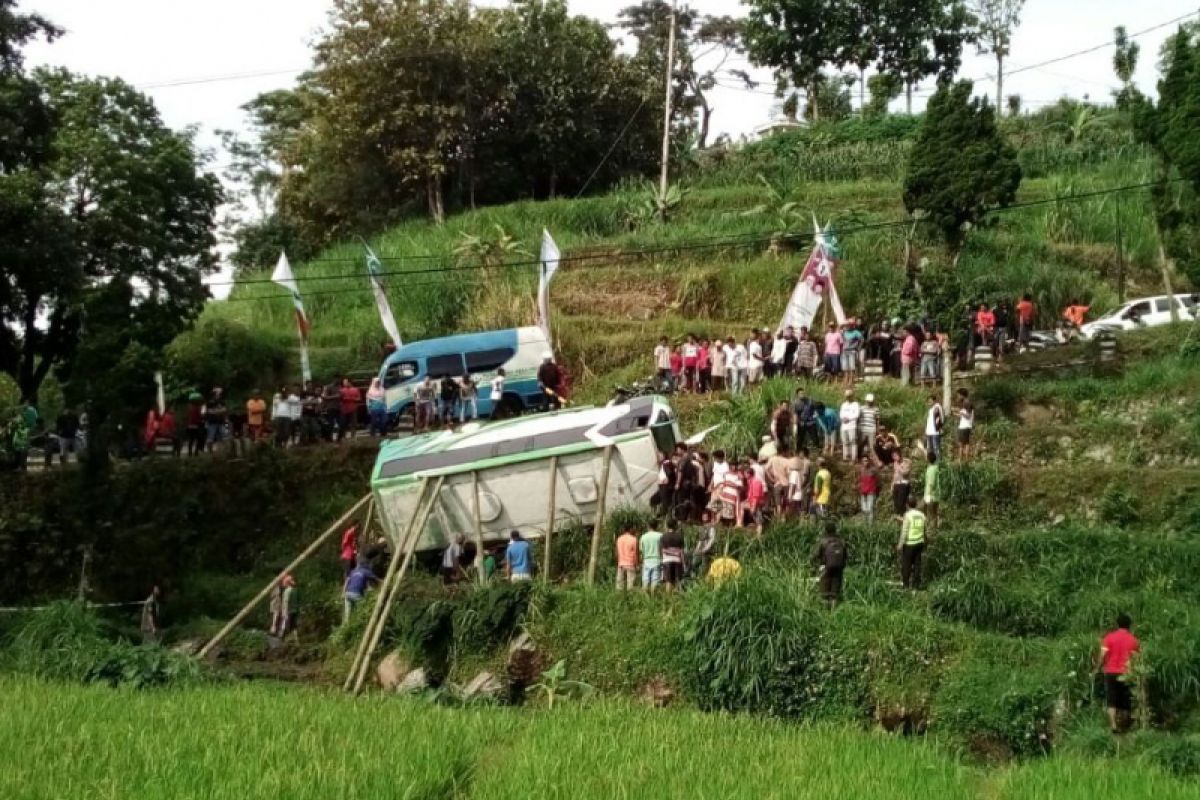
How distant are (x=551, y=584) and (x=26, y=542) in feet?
34.6

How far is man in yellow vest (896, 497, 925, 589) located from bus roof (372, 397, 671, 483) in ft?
14.9

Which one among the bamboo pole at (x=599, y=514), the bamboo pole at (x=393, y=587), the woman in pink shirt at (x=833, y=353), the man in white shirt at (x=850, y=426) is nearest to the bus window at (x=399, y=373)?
the bamboo pole at (x=393, y=587)

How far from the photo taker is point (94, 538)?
79.7ft

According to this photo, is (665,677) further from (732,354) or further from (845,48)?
(845,48)

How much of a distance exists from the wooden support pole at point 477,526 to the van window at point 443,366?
6033 millimetres

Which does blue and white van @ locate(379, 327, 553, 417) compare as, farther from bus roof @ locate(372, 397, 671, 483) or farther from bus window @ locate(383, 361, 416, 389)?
bus roof @ locate(372, 397, 671, 483)

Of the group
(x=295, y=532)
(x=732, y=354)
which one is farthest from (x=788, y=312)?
(x=295, y=532)

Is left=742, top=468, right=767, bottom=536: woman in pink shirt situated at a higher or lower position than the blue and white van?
lower

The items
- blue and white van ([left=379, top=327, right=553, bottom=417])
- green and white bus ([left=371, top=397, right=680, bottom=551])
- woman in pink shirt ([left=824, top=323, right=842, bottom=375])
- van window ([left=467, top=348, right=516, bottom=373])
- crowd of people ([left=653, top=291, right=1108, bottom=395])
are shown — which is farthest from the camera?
van window ([left=467, top=348, right=516, bottom=373])

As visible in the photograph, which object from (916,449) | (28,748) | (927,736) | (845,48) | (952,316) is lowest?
(927,736)

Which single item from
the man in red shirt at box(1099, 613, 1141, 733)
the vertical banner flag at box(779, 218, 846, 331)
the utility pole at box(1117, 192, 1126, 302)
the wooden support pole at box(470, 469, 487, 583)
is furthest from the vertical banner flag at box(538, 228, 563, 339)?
the man in red shirt at box(1099, 613, 1141, 733)

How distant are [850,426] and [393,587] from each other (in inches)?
294

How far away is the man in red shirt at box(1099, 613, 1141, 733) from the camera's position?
14.9 m

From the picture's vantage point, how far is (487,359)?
89.6 feet
